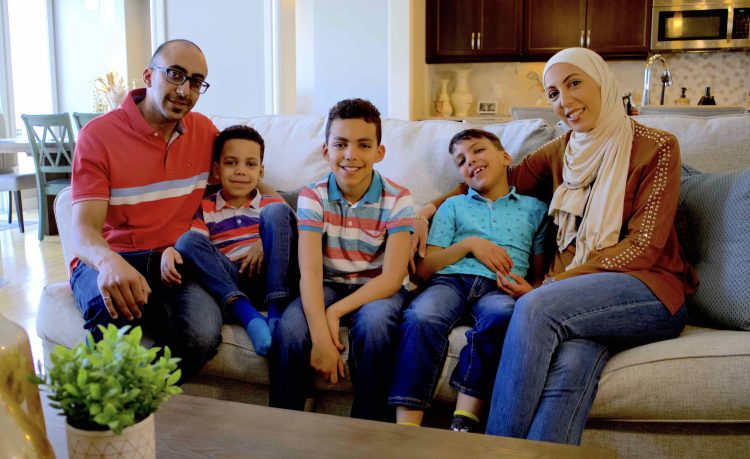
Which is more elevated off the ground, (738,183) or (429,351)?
(738,183)

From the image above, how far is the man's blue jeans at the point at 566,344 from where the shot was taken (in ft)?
5.03

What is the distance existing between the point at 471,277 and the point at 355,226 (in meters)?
0.35

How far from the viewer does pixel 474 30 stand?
6.22 m

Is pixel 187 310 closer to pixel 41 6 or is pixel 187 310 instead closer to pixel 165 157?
pixel 165 157

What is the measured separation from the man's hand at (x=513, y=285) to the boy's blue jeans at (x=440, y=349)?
0.05m

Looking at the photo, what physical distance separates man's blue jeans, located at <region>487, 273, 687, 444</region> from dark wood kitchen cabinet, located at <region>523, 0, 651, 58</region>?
481cm

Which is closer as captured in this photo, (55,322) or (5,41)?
(55,322)

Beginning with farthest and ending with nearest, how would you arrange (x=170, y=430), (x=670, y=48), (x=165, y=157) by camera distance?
(x=670, y=48) < (x=165, y=157) < (x=170, y=430)

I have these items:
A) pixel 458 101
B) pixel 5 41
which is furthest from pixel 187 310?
pixel 5 41

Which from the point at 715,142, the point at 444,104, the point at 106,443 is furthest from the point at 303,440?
the point at 444,104

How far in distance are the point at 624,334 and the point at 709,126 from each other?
817 millimetres

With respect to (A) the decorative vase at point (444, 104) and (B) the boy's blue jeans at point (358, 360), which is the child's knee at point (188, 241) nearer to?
(B) the boy's blue jeans at point (358, 360)

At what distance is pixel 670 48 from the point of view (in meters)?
5.95

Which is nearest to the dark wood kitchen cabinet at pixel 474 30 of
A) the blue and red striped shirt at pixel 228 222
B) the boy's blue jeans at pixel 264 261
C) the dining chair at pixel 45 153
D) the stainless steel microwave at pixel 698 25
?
the stainless steel microwave at pixel 698 25
